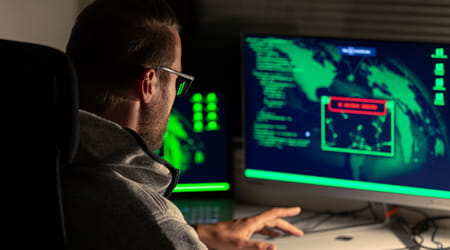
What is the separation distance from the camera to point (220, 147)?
8.16ft

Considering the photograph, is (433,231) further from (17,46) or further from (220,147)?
(17,46)

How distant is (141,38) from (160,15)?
9 centimetres

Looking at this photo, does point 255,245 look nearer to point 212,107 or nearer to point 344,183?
point 344,183

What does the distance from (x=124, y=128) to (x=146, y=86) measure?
0.50 feet

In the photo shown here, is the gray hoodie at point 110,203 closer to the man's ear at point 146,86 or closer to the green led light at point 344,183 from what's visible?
the man's ear at point 146,86

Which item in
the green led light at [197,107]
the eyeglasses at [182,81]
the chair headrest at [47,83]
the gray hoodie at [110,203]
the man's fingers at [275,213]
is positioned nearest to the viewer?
the chair headrest at [47,83]

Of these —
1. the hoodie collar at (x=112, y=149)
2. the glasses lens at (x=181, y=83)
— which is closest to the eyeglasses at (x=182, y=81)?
the glasses lens at (x=181, y=83)

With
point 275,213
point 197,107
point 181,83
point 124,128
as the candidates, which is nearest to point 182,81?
point 181,83

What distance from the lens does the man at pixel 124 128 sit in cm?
134

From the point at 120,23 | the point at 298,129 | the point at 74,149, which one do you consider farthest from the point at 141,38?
the point at 298,129

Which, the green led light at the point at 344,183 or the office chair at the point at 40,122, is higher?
the office chair at the point at 40,122

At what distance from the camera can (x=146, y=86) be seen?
1551 mm

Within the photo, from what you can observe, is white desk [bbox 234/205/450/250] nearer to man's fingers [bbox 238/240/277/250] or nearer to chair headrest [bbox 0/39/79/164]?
man's fingers [bbox 238/240/277/250]

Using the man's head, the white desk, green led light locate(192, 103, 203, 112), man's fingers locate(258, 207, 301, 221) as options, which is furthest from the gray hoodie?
green led light locate(192, 103, 203, 112)
